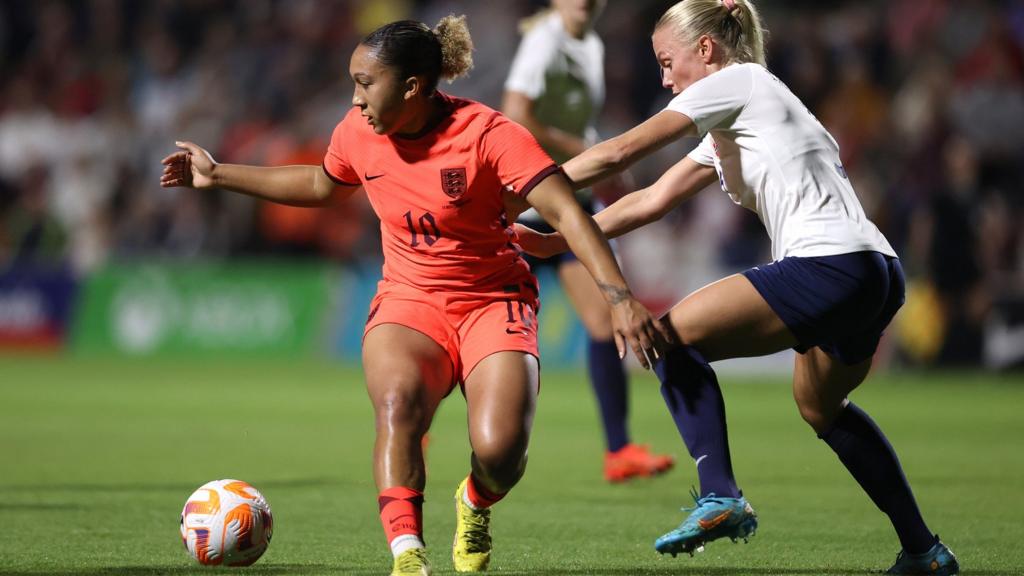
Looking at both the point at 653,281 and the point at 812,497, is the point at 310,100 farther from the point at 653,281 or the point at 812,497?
the point at 812,497

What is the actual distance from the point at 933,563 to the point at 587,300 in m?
3.54

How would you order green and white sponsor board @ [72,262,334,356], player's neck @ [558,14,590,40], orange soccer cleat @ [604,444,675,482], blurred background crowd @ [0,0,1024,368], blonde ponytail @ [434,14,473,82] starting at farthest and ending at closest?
green and white sponsor board @ [72,262,334,356]
blurred background crowd @ [0,0,1024,368]
player's neck @ [558,14,590,40]
orange soccer cleat @ [604,444,675,482]
blonde ponytail @ [434,14,473,82]

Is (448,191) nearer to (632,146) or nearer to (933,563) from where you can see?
(632,146)

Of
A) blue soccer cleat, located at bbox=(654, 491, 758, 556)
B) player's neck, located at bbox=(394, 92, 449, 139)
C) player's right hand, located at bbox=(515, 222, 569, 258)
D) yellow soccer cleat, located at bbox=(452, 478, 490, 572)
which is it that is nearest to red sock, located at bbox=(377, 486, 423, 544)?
yellow soccer cleat, located at bbox=(452, 478, 490, 572)

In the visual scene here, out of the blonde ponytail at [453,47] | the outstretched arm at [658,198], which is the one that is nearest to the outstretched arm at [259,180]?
the blonde ponytail at [453,47]

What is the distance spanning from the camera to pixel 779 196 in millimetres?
5254

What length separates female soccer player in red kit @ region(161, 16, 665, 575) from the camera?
531 centimetres

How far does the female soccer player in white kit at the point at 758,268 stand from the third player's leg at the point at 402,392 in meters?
0.81

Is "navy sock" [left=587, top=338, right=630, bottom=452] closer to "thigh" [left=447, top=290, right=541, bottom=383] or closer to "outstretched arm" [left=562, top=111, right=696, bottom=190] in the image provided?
"thigh" [left=447, top=290, right=541, bottom=383]

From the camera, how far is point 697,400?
208 inches

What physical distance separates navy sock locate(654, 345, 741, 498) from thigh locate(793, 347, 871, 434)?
410 millimetres

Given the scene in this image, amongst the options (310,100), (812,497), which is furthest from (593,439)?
(310,100)

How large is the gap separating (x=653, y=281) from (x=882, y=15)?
462 cm

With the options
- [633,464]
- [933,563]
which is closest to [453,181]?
[933,563]
